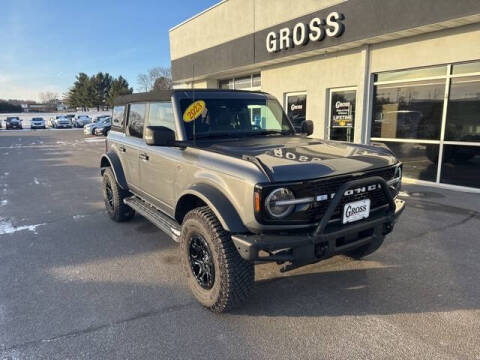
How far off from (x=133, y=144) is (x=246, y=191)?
2651mm

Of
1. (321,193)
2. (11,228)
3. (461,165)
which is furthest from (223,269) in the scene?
(461,165)

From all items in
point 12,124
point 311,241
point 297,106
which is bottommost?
point 311,241

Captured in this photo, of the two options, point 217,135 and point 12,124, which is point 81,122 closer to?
point 12,124

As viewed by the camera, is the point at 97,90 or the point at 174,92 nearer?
the point at 174,92

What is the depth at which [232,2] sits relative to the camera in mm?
12484

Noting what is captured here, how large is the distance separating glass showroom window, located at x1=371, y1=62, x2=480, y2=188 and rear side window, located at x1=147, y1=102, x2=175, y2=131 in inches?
255

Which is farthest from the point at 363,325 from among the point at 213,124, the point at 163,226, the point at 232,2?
the point at 232,2

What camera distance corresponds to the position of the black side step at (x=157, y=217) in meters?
3.44

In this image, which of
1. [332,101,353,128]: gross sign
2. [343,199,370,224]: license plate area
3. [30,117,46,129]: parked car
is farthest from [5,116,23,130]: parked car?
[343,199,370,224]: license plate area

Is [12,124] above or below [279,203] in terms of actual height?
Result: above

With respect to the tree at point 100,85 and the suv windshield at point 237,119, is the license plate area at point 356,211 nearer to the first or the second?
the suv windshield at point 237,119

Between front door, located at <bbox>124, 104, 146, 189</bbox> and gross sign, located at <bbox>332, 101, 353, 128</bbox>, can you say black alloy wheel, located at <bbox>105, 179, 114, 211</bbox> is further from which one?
gross sign, located at <bbox>332, 101, 353, 128</bbox>

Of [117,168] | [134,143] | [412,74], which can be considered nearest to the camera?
[134,143]

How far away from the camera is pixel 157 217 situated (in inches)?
154
